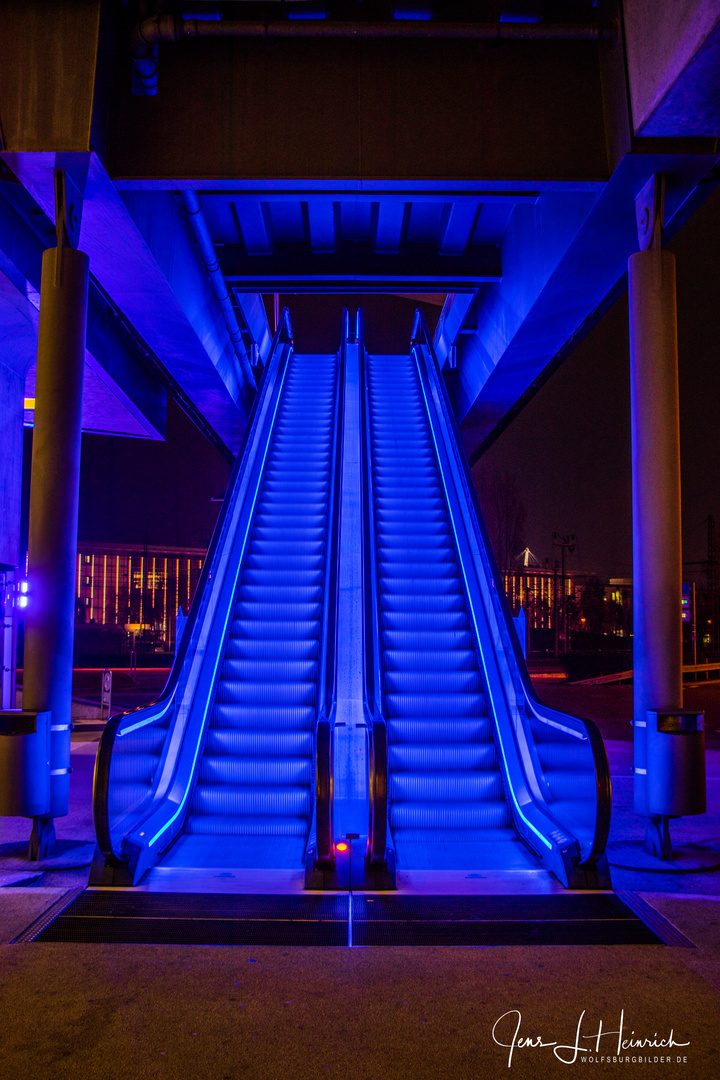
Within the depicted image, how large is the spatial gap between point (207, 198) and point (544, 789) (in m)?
6.34

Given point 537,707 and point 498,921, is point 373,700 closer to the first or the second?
point 537,707

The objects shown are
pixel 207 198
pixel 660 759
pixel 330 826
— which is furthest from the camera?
pixel 207 198

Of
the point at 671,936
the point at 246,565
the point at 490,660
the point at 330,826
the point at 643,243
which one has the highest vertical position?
the point at 643,243

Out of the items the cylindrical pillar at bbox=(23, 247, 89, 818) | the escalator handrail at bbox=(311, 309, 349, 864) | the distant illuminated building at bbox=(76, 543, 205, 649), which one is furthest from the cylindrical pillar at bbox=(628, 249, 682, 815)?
the distant illuminated building at bbox=(76, 543, 205, 649)

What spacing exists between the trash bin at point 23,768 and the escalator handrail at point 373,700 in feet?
7.61

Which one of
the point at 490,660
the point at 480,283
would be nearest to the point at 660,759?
the point at 490,660

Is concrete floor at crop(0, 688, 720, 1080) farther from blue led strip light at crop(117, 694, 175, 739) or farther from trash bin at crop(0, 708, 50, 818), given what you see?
trash bin at crop(0, 708, 50, 818)

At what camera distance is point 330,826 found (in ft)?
14.8

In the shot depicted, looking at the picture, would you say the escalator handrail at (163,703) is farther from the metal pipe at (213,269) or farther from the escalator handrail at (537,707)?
the escalator handrail at (537,707)

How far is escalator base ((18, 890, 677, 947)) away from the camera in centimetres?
362

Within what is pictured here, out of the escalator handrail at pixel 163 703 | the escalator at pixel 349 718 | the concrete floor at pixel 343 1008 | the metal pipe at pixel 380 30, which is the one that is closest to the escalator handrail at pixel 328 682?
the escalator at pixel 349 718

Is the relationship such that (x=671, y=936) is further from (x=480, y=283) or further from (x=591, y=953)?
(x=480, y=283)

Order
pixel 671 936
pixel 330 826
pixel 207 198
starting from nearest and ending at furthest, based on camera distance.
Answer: pixel 671 936 → pixel 330 826 → pixel 207 198

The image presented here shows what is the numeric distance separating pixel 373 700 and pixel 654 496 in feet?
8.61
